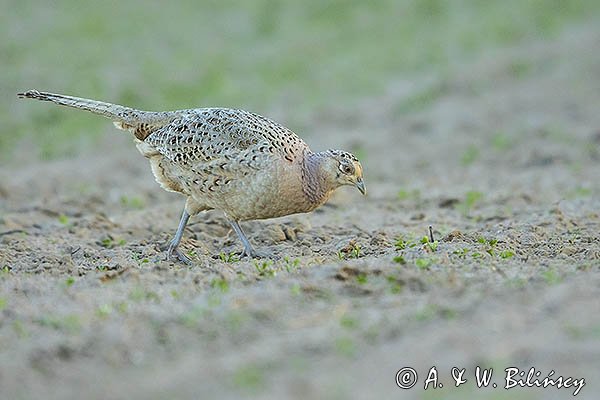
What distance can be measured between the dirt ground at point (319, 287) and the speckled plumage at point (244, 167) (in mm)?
489

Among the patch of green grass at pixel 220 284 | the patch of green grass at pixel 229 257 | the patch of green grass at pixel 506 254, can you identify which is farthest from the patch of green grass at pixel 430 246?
the patch of green grass at pixel 220 284

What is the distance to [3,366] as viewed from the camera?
196 inches

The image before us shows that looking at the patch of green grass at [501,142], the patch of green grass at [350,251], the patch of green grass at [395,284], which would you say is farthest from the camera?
the patch of green grass at [501,142]

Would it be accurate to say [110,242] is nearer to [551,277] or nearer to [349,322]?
[349,322]

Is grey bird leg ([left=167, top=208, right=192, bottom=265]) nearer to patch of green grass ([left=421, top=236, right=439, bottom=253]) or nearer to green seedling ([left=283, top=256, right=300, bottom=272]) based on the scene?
green seedling ([left=283, top=256, right=300, bottom=272])

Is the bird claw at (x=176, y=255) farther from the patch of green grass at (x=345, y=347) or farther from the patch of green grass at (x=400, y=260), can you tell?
the patch of green grass at (x=345, y=347)

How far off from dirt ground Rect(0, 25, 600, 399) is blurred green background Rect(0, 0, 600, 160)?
427 centimetres

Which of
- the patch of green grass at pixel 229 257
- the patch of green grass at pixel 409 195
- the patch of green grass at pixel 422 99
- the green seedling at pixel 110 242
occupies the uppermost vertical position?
the patch of green grass at pixel 422 99

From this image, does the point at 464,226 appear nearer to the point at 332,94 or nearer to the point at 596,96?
the point at 596,96

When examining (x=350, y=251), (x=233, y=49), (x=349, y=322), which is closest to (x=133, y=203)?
(x=350, y=251)

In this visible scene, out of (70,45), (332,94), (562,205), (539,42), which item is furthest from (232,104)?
(562,205)

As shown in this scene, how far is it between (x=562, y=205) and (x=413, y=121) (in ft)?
20.1

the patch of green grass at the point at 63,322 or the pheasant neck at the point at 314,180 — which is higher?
the pheasant neck at the point at 314,180

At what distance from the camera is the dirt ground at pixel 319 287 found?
4.86m
